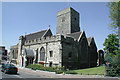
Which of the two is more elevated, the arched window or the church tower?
the church tower

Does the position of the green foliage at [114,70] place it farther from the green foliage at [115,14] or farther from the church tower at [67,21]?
the church tower at [67,21]

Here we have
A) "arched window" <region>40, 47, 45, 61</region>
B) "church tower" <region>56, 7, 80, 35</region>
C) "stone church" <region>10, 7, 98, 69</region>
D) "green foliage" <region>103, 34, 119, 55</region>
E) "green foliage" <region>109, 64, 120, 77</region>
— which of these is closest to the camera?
"green foliage" <region>109, 64, 120, 77</region>

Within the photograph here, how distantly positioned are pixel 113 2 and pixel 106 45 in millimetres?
19832

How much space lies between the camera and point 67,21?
40.8m

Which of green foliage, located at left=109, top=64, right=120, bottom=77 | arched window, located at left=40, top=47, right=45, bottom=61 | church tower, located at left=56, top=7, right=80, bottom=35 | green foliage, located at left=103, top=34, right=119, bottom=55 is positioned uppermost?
→ church tower, located at left=56, top=7, right=80, bottom=35

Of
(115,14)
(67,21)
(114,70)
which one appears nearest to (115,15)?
(115,14)

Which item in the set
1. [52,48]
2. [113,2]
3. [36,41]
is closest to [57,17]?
[36,41]

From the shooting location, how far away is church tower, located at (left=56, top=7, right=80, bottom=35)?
40125 millimetres

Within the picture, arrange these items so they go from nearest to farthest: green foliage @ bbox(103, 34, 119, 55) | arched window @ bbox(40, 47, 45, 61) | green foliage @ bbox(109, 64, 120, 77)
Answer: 1. green foliage @ bbox(109, 64, 120, 77)
2. arched window @ bbox(40, 47, 45, 61)
3. green foliage @ bbox(103, 34, 119, 55)

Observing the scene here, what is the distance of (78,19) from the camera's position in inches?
1775

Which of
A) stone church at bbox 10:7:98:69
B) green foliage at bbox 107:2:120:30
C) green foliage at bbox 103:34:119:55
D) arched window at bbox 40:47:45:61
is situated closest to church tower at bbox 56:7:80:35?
stone church at bbox 10:7:98:69

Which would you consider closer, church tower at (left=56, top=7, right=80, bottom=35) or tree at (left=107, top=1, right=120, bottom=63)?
tree at (left=107, top=1, right=120, bottom=63)

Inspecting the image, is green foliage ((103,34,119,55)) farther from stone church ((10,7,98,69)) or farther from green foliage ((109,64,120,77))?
green foliage ((109,64,120,77))

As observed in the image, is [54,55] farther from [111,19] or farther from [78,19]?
[78,19]
